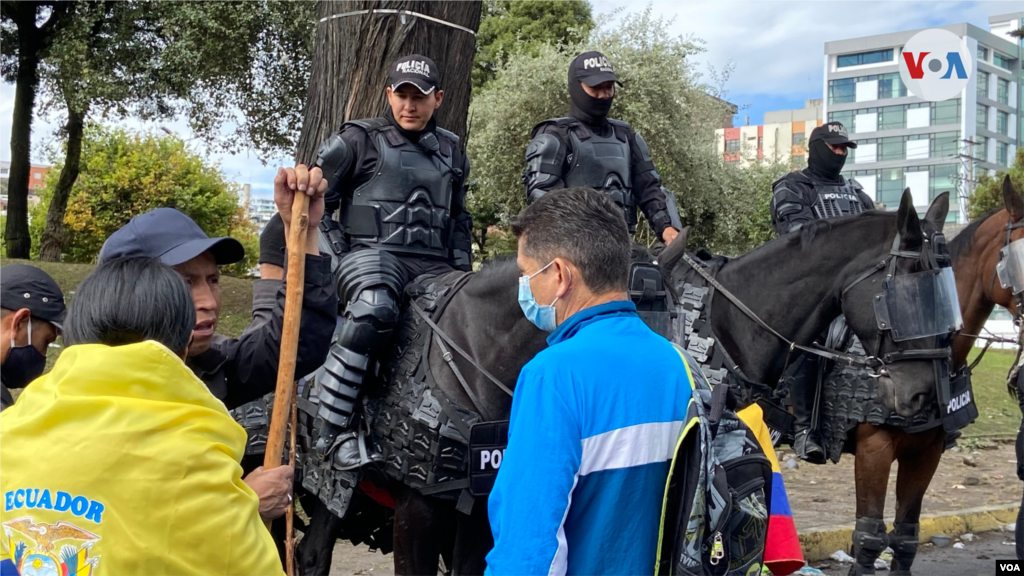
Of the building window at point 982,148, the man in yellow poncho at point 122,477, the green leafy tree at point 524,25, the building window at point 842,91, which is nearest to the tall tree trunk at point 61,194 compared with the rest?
the green leafy tree at point 524,25

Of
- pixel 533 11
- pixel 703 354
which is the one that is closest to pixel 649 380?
pixel 703 354

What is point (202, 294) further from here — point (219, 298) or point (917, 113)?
point (917, 113)

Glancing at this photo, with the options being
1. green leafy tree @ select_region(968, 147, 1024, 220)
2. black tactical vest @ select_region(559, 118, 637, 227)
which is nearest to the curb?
black tactical vest @ select_region(559, 118, 637, 227)

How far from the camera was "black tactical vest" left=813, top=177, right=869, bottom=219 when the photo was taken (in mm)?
6941

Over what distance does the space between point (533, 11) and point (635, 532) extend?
31.2 metres

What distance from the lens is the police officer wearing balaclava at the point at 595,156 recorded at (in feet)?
18.3

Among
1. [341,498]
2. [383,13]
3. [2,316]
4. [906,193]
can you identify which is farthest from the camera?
[383,13]

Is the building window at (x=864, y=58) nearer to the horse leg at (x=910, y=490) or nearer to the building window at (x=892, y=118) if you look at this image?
the building window at (x=892, y=118)

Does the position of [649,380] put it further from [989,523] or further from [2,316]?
[989,523]

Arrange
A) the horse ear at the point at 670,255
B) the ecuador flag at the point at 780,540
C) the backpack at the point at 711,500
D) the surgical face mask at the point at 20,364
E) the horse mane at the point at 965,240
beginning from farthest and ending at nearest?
the horse mane at the point at 965,240
the horse ear at the point at 670,255
the surgical face mask at the point at 20,364
the ecuador flag at the point at 780,540
the backpack at the point at 711,500

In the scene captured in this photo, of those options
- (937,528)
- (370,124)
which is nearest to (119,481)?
(370,124)

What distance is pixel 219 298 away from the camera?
313 cm

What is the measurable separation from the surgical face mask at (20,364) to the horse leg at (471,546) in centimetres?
195

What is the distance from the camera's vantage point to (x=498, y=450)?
4102mm
